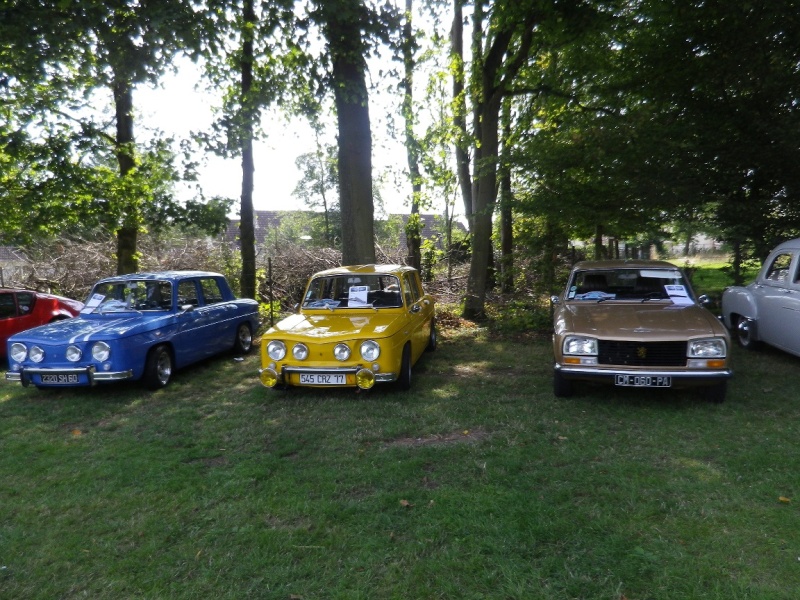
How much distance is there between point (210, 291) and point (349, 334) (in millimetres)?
3704

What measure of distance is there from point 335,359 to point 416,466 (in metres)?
2.05

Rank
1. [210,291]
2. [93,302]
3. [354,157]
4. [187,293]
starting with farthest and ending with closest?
1. [354,157]
2. [210,291]
3. [187,293]
4. [93,302]

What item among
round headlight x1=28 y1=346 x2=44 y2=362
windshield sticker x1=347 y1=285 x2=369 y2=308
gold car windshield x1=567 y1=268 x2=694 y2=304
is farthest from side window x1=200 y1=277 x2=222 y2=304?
gold car windshield x1=567 y1=268 x2=694 y2=304

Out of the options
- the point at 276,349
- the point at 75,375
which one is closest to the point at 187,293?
the point at 75,375

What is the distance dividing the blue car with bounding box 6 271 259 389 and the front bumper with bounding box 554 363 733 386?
5462mm

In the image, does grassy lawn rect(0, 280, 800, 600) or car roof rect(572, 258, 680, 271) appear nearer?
grassy lawn rect(0, 280, 800, 600)

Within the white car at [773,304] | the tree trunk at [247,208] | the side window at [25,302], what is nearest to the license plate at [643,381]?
the white car at [773,304]

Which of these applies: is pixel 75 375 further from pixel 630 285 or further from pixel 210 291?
pixel 630 285

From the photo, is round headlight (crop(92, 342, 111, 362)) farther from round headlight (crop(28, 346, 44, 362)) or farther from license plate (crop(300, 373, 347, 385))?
license plate (crop(300, 373, 347, 385))

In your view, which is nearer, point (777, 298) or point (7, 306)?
point (777, 298)

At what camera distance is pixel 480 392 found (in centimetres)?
678

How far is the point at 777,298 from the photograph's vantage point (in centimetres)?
752

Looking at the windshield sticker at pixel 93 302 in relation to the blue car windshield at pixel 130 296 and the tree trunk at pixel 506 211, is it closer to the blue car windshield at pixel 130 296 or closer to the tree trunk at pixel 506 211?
the blue car windshield at pixel 130 296

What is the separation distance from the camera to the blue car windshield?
7.66 metres
